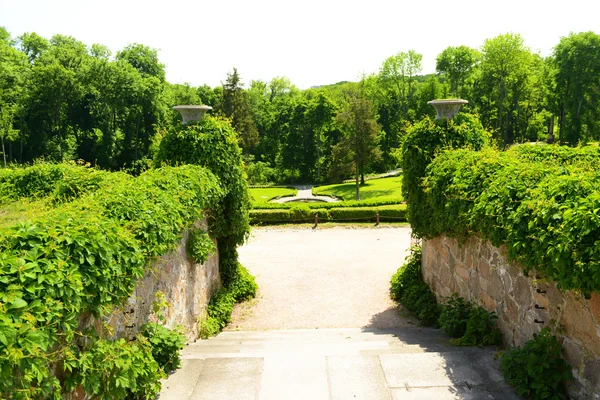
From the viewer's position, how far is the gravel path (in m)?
9.77

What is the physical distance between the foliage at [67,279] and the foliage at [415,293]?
18.2 ft

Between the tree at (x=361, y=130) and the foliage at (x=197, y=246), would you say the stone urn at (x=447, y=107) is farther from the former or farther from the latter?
the tree at (x=361, y=130)

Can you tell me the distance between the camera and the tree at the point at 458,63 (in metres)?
50.8

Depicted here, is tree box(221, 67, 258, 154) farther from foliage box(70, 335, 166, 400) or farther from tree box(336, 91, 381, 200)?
foliage box(70, 335, 166, 400)

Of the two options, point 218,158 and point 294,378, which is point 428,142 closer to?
point 218,158

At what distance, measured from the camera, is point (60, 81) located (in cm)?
3856

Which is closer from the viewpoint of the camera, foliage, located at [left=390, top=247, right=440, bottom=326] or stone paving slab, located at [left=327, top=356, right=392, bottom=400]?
stone paving slab, located at [left=327, top=356, right=392, bottom=400]

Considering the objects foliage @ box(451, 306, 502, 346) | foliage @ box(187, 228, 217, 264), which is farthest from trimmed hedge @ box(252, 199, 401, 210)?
foliage @ box(451, 306, 502, 346)

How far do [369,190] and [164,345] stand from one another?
3115cm

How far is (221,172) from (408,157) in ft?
12.3

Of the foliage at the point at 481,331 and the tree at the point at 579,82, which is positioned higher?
the tree at the point at 579,82

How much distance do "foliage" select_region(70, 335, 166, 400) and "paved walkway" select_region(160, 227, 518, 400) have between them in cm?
42

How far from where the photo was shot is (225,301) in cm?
952

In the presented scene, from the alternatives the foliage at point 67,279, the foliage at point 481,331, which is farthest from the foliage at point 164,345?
the foliage at point 481,331
